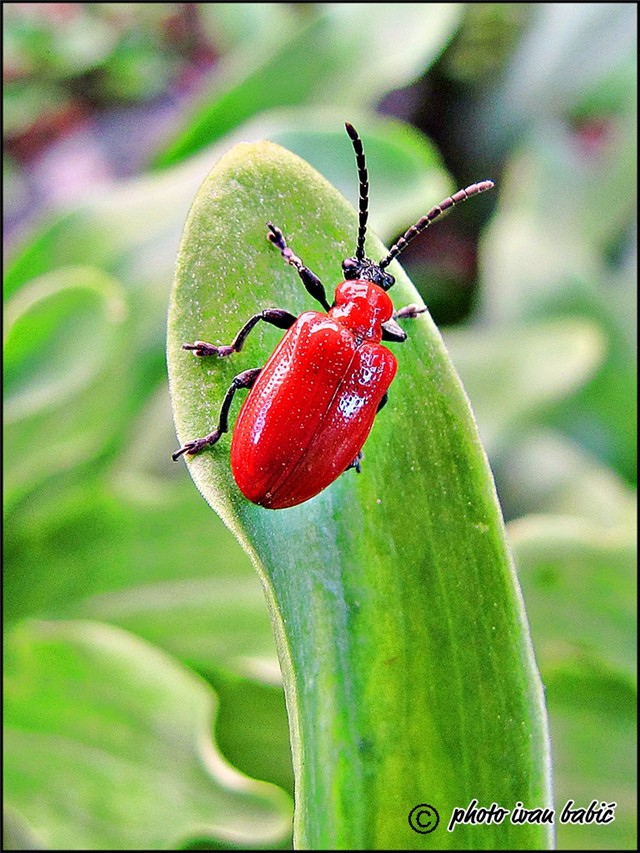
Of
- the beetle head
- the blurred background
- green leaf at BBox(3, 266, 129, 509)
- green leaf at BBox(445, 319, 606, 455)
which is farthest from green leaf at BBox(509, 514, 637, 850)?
green leaf at BBox(3, 266, 129, 509)

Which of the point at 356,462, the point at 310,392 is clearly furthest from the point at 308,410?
the point at 356,462

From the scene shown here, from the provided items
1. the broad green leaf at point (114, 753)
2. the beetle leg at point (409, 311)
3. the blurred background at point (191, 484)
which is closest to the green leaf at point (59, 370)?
the blurred background at point (191, 484)

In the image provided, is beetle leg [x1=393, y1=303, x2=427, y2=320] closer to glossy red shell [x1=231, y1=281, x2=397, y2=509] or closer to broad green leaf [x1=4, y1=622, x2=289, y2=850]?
glossy red shell [x1=231, y1=281, x2=397, y2=509]

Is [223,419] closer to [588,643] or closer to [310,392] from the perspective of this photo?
[310,392]

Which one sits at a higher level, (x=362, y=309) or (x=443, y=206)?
(x=443, y=206)

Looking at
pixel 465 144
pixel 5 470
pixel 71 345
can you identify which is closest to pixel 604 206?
pixel 465 144

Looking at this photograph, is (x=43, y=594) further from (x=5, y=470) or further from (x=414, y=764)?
(x=414, y=764)
